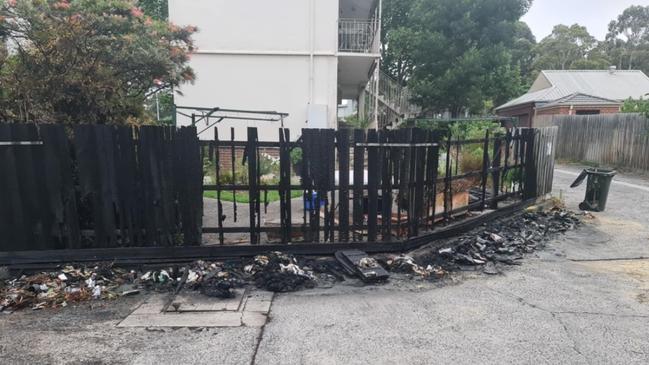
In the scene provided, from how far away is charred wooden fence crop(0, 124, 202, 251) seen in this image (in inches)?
184

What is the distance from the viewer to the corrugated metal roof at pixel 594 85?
27.2 m

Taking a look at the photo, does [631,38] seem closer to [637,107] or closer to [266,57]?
[637,107]

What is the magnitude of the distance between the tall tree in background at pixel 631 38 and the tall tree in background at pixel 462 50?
4528 cm

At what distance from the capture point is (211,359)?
123 inches

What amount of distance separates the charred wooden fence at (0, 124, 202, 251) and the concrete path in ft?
3.45

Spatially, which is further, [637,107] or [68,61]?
[637,107]

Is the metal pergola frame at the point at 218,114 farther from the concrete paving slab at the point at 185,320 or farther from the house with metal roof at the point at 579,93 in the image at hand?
the house with metal roof at the point at 579,93

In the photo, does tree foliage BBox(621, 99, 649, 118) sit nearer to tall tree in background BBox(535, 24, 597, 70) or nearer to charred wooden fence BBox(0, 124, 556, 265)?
charred wooden fence BBox(0, 124, 556, 265)

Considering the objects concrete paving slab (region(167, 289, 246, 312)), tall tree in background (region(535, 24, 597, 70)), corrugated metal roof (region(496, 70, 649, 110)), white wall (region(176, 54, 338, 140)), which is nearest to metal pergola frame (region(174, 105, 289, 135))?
white wall (region(176, 54, 338, 140))

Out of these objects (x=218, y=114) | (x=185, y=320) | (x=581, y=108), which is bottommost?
(x=185, y=320)

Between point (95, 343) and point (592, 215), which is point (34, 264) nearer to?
point (95, 343)

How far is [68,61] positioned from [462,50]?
2187cm

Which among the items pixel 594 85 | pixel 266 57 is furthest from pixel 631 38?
pixel 266 57

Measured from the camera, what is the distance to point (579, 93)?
25500 mm
